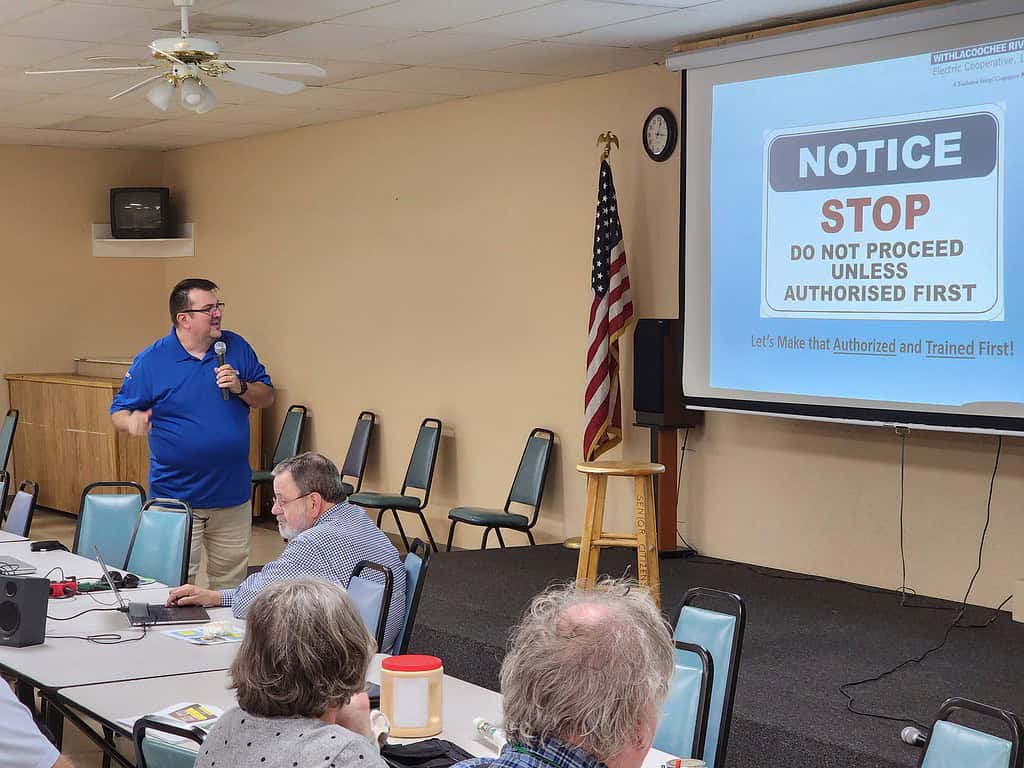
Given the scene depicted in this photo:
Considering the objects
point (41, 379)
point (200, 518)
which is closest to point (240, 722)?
point (200, 518)

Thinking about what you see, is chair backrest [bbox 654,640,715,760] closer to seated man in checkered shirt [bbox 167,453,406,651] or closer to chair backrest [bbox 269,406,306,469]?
seated man in checkered shirt [bbox 167,453,406,651]

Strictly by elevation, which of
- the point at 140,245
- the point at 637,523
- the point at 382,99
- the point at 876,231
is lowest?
the point at 637,523

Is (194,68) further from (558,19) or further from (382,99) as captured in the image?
(382,99)

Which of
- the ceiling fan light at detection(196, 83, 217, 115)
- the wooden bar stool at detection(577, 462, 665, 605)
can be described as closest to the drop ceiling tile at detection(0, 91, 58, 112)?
the ceiling fan light at detection(196, 83, 217, 115)

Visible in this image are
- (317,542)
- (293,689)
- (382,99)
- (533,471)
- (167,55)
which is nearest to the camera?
(293,689)

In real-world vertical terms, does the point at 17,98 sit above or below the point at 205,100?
above

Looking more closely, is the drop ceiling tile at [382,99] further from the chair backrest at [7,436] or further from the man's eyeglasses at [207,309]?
the chair backrest at [7,436]

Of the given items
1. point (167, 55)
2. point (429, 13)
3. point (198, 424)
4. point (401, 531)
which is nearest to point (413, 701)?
point (167, 55)

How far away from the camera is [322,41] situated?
651 centimetres

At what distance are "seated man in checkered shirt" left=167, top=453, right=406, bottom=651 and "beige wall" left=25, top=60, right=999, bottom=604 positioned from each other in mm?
2874

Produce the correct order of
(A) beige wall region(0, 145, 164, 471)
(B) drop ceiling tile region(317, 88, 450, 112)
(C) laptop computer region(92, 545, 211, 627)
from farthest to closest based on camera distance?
(A) beige wall region(0, 145, 164, 471) → (B) drop ceiling tile region(317, 88, 450, 112) → (C) laptop computer region(92, 545, 211, 627)

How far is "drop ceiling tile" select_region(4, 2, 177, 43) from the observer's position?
580 cm

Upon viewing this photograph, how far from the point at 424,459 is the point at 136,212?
4.27 metres

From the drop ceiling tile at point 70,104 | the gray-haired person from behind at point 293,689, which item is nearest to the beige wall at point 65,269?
the drop ceiling tile at point 70,104
